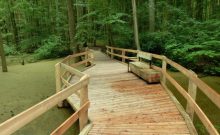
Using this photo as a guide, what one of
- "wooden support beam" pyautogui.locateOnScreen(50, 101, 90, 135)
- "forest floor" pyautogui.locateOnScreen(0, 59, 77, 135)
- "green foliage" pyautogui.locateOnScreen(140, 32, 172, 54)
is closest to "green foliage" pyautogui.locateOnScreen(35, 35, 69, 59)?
"forest floor" pyautogui.locateOnScreen(0, 59, 77, 135)

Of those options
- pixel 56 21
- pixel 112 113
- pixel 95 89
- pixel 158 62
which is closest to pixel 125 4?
pixel 56 21

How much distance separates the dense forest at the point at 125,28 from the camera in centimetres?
1152

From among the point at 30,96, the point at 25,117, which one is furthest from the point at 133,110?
the point at 30,96

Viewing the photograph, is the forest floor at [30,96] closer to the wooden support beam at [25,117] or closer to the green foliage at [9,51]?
the wooden support beam at [25,117]

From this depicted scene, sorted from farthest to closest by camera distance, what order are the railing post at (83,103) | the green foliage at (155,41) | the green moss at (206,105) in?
the green foliage at (155,41)
the green moss at (206,105)
the railing post at (83,103)

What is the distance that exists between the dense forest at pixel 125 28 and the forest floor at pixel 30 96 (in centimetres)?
404

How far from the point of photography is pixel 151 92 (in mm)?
6387

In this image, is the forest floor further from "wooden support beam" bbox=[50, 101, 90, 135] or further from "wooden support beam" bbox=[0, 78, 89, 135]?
"wooden support beam" bbox=[0, 78, 89, 135]

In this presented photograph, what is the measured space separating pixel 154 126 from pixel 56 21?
809 inches

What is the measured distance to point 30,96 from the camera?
877cm

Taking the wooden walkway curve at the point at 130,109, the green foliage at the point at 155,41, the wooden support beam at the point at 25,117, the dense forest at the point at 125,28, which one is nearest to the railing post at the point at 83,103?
the wooden walkway curve at the point at 130,109

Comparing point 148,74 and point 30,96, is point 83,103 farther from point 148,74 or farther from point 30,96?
point 30,96

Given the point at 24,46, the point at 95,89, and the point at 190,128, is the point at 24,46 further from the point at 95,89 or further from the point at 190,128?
the point at 190,128

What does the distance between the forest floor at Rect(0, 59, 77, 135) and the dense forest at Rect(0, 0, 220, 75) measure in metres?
4.04
